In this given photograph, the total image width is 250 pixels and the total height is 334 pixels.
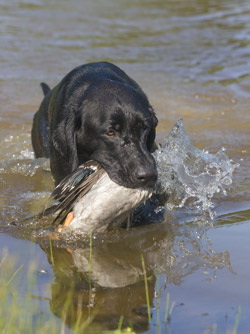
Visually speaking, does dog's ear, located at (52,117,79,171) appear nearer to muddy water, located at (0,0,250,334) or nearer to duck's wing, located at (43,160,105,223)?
duck's wing, located at (43,160,105,223)

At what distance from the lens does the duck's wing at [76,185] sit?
4.01 meters

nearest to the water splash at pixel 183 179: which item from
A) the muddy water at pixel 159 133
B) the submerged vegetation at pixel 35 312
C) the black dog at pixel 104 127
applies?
the muddy water at pixel 159 133

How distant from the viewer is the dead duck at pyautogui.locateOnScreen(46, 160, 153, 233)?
391 cm

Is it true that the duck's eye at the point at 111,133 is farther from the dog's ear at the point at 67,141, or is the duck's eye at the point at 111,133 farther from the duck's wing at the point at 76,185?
Result: the dog's ear at the point at 67,141

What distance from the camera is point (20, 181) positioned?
5.77 metres

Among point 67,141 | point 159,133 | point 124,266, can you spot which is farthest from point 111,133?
point 159,133

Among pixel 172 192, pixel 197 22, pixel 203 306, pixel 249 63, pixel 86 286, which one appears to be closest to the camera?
Result: pixel 203 306

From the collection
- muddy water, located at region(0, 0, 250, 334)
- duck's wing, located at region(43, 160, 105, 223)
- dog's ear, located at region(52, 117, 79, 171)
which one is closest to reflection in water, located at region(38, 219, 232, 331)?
muddy water, located at region(0, 0, 250, 334)

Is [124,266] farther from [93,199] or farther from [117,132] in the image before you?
[117,132]

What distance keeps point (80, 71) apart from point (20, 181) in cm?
127

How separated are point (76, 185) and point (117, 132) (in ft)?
1.52

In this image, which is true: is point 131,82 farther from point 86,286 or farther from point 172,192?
point 86,286

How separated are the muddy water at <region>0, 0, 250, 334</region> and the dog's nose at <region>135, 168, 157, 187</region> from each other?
0.49m

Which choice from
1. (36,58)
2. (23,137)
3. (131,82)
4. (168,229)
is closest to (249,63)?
(36,58)
